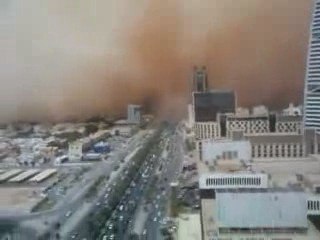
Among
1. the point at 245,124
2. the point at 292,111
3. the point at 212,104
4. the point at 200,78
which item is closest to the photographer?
the point at 200,78

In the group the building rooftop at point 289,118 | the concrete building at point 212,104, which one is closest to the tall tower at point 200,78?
the concrete building at point 212,104

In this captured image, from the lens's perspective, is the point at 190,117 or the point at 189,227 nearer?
the point at 189,227

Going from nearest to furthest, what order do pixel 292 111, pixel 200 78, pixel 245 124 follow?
pixel 200 78
pixel 292 111
pixel 245 124

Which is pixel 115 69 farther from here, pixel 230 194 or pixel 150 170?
pixel 230 194

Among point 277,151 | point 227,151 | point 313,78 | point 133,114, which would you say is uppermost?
point 313,78

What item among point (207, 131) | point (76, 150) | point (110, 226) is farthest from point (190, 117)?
point (110, 226)

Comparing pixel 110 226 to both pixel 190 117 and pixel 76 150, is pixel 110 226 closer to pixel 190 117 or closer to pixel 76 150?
pixel 76 150
